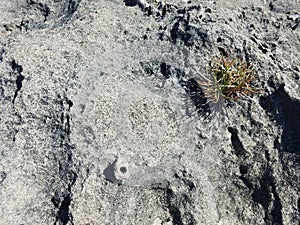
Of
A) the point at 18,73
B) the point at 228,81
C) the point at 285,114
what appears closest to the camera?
the point at 228,81

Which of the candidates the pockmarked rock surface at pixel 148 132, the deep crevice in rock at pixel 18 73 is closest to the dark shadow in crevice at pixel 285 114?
the pockmarked rock surface at pixel 148 132

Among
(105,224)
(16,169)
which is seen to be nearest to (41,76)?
(16,169)

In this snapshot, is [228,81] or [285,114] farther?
[285,114]

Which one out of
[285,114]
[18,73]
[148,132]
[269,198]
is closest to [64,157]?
[148,132]

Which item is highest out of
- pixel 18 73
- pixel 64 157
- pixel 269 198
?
pixel 269 198

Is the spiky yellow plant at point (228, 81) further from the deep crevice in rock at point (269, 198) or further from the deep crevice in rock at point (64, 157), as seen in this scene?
the deep crevice in rock at point (64, 157)

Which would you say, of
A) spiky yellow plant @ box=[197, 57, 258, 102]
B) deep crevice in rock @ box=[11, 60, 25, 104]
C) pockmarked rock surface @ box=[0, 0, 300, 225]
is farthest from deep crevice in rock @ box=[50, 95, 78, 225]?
spiky yellow plant @ box=[197, 57, 258, 102]

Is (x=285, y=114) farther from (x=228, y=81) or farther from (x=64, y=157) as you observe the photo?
(x=64, y=157)
